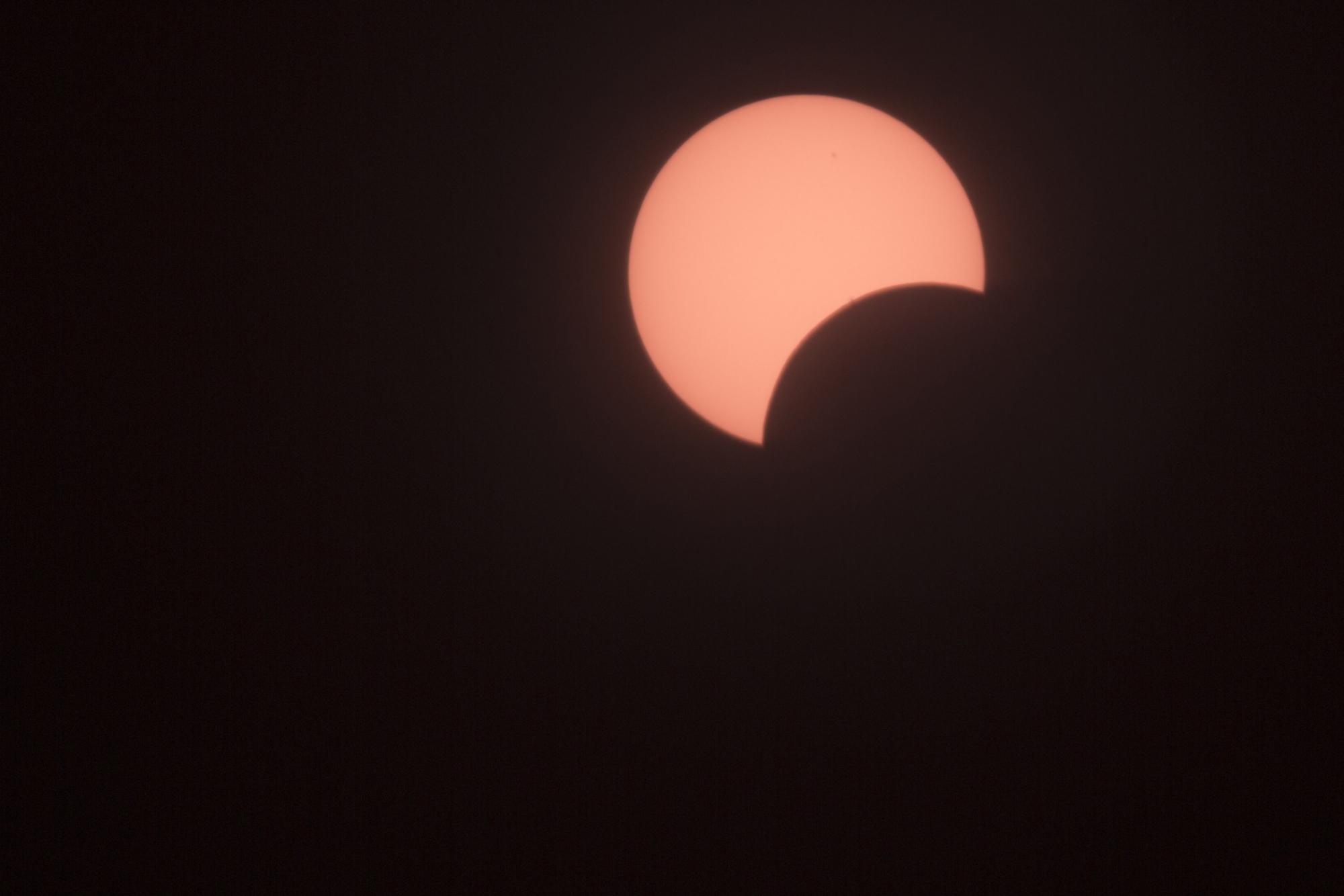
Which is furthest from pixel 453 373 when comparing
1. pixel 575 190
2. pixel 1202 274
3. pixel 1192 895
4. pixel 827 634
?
pixel 1192 895

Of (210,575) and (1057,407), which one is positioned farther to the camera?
(210,575)

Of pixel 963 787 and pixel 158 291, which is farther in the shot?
pixel 158 291

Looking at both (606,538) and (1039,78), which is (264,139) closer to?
(606,538)

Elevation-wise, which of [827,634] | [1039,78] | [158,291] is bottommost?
[827,634]

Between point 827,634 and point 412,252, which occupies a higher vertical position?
point 412,252

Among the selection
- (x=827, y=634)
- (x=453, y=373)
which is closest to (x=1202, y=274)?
(x=827, y=634)

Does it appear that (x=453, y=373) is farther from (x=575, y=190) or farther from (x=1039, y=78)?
(x=1039, y=78)
